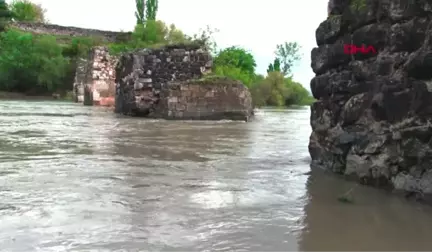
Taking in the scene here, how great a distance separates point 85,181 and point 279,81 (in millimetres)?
39228

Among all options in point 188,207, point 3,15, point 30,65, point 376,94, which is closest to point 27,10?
point 3,15

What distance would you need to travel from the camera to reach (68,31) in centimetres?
5641

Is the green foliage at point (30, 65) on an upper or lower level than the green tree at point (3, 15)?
lower

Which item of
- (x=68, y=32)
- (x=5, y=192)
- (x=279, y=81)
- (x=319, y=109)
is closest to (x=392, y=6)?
(x=319, y=109)

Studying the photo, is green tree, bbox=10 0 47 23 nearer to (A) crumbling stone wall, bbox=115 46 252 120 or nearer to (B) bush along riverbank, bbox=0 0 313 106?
(B) bush along riverbank, bbox=0 0 313 106

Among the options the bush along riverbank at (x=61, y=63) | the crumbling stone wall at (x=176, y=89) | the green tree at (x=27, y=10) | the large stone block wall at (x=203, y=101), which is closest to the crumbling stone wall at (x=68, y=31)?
the bush along riverbank at (x=61, y=63)

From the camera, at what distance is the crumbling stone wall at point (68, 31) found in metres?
53.9

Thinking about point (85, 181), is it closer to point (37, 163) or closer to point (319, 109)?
point (37, 163)

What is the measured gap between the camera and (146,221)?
2.69m

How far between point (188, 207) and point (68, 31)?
5709 cm

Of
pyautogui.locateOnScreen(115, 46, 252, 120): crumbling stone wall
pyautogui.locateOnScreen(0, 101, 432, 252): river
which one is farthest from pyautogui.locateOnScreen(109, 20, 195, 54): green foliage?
pyautogui.locateOnScreen(0, 101, 432, 252): river

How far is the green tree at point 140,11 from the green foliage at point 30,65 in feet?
60.9

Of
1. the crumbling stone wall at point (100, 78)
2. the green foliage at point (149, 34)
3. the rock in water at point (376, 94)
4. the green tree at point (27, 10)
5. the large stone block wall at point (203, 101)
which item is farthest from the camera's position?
the green tree at point (27, 10)

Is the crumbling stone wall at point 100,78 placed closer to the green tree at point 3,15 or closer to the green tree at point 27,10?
the green tree at point 3,15
